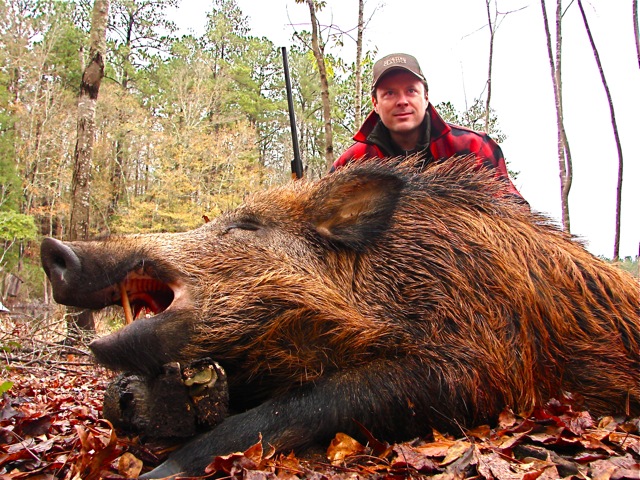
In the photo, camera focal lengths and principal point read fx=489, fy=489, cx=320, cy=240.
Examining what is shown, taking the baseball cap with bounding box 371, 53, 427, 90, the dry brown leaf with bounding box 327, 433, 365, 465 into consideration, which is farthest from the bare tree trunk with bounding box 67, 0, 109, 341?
the dry brown leaf with bounding box 327, 433, 365, 465

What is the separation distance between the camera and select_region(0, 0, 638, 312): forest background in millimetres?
27172

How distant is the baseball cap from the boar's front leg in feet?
10.1

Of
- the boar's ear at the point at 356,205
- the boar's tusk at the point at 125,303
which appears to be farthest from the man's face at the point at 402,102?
the boar's tusk at the point at 125,303

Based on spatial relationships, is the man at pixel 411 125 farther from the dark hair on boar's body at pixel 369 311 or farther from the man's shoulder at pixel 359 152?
the dark hair on boar's body at pixel 369 311

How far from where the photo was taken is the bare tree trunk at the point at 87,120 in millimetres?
7699

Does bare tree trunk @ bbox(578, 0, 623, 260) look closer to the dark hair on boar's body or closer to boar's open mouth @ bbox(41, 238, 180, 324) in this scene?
the dark hair on boar's body

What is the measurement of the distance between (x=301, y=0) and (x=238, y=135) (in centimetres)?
2102

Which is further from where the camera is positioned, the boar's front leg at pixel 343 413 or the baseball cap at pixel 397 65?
the baseball cap at pixel 397 65

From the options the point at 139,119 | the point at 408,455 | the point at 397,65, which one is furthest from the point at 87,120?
the point at 139,119

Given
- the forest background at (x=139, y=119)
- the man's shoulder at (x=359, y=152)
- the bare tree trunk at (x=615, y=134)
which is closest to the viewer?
the man's shoulder at (x=359, y=152)

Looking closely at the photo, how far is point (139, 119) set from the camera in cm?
2983

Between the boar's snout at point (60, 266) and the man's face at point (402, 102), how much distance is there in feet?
10.4

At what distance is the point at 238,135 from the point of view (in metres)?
30.9

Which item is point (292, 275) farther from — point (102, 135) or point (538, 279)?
point (102, 135)
